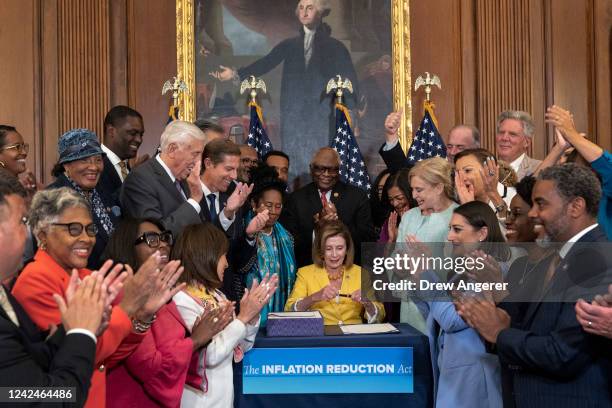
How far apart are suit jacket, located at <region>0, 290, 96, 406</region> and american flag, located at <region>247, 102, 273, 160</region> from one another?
5.61 metres

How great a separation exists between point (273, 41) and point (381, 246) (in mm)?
4212

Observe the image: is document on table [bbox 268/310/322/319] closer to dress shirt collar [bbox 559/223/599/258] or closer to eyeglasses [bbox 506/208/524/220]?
eyeglasses [bbox 506/208/524/220]

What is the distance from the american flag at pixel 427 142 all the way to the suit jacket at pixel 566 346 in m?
4.38

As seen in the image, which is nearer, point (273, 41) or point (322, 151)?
point (322, 151)

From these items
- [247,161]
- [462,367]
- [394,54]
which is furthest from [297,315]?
[394,54]

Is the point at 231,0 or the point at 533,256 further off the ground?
the point at 231,0

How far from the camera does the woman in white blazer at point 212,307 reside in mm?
4137

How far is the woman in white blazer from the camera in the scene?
4.14 meters

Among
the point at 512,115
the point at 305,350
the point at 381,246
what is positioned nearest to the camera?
the point at 305,350

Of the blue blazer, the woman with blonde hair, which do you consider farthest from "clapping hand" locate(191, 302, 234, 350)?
the woman with blonde hair

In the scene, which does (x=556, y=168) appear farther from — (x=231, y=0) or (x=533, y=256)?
(x=231, y=0)

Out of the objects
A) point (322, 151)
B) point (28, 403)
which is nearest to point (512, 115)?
point (322, 151)

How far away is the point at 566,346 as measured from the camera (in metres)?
3.33

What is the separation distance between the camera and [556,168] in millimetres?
3691
